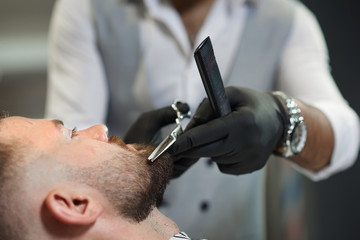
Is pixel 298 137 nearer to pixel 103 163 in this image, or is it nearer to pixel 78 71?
pixel 103 163

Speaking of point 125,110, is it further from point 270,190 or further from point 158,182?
point 270,190

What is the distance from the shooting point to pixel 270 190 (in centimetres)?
198

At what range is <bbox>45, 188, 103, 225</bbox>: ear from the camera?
30.5 inches

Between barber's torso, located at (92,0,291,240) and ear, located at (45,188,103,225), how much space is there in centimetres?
52

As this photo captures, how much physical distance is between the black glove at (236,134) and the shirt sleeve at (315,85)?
29cm

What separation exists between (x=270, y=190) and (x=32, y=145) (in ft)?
4.39

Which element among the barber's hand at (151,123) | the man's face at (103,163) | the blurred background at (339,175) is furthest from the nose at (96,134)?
the blurred background at (339,175)

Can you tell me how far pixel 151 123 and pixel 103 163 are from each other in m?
0.22

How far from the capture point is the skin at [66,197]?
781mm

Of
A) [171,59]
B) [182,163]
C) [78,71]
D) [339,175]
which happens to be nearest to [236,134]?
[182,163]

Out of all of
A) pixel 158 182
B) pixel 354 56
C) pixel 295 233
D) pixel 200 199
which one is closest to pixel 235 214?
pixel 200 199

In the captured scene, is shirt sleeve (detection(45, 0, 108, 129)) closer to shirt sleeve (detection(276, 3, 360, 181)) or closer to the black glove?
the black glove

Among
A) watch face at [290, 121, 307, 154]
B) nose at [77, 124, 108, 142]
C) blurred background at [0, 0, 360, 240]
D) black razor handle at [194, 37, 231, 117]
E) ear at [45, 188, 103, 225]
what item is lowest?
blurred background at [0, 0, 360, 240]

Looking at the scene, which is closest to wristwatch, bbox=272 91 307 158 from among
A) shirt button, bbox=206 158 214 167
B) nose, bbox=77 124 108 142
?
shirt button, bbox=206 158 214 167
